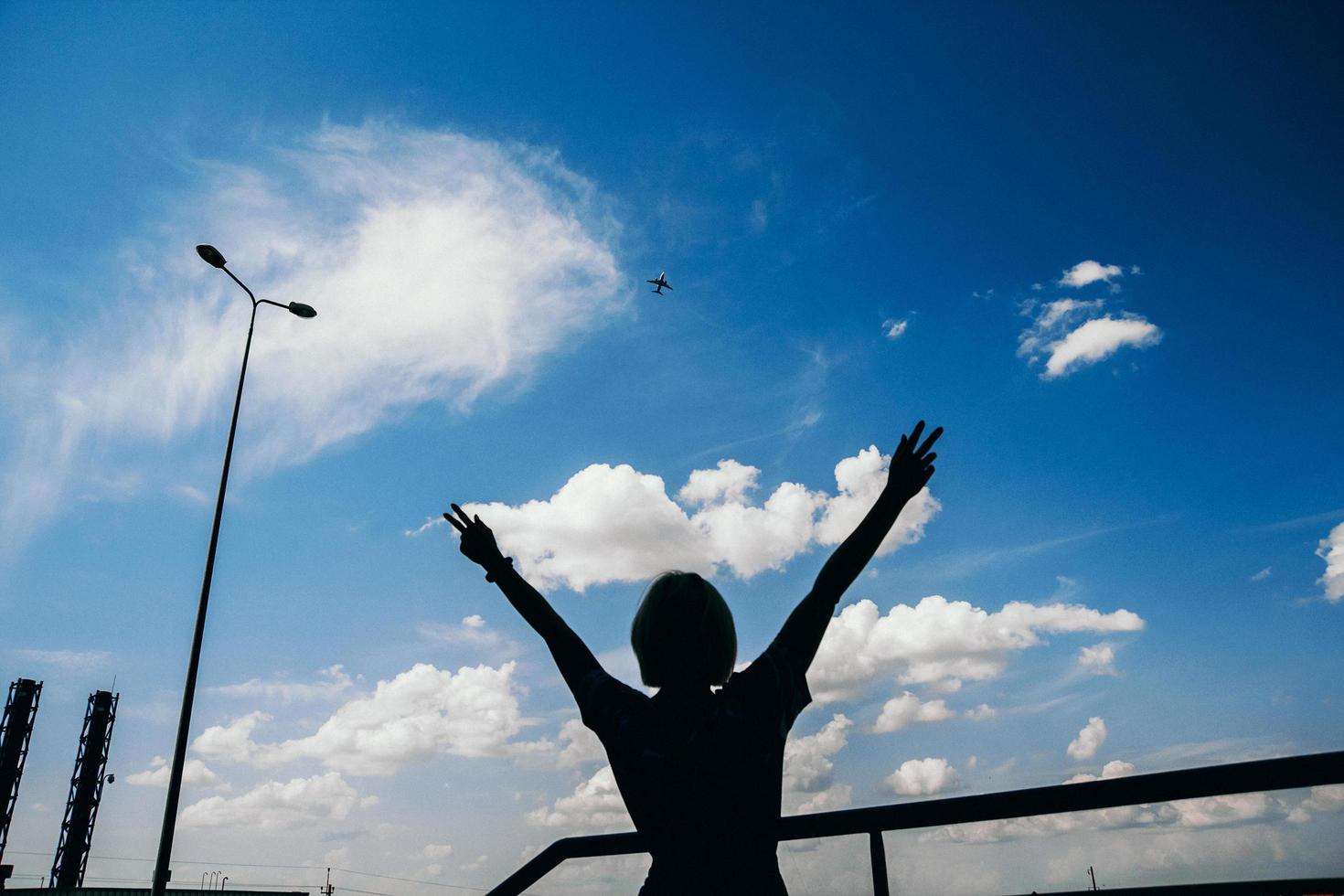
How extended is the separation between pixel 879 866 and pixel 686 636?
1.46 m

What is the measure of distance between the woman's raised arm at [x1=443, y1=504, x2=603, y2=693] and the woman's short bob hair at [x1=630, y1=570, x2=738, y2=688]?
130 mm

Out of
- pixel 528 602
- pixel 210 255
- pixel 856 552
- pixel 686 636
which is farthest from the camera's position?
pixel 210 255

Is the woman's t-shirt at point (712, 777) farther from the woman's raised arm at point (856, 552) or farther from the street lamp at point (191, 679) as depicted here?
the street lamp at point (191, 679)

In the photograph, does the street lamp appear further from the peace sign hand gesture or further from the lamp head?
the peace sign hand gesture

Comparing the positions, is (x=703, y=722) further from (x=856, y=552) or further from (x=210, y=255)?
(x=210, y=255)

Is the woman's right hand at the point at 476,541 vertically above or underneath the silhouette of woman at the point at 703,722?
above

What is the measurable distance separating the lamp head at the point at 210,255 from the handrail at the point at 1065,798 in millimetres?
14664

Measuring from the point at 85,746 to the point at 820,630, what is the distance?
53028mm

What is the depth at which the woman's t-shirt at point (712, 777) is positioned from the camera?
138 centimetres

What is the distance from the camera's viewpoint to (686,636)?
1567 mm

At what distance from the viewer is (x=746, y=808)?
54.3 inches

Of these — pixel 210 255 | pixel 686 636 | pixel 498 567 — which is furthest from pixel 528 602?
pixel 210 255

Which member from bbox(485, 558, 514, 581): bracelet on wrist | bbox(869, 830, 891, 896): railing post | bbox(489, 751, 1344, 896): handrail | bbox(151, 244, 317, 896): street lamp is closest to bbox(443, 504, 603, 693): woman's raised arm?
bbox(485, 558, 514, 581): bracelet on wrist

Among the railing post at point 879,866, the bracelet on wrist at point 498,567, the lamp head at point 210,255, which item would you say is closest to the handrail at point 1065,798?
the railing post at point 879,866
